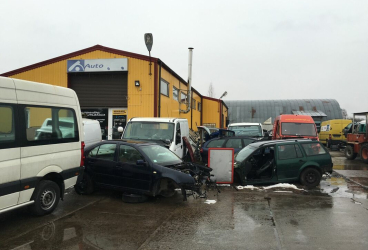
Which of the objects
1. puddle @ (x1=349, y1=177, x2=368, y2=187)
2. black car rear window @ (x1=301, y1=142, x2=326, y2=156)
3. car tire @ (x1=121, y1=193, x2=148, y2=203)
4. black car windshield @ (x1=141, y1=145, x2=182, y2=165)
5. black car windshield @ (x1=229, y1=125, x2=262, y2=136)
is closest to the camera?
car tire @ (x1=121, y1=193, x2=148, y2=203)

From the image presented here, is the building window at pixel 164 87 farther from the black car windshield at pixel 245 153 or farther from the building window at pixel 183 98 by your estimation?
the black car windshield at pixel 245 153

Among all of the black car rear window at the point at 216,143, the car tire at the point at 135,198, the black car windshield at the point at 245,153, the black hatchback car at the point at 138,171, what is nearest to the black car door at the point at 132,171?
the black hatchback car at the point at 138,171

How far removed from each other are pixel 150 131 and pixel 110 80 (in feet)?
20.1

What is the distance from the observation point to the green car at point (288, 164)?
8.84 metres

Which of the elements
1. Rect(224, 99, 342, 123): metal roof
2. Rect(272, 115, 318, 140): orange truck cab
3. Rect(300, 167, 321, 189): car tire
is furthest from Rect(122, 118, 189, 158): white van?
Rect(224, 99, 342, 123): metal roof

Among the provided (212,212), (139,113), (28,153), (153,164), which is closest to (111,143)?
(153,164)

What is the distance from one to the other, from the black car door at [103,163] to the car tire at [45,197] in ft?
4.70

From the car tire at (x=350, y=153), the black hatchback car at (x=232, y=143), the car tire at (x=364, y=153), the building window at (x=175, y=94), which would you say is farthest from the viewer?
the building window at (x=175, y=94)

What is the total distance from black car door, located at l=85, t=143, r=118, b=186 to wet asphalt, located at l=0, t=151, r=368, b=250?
48 centimetres

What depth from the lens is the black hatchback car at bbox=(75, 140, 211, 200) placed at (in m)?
6.74

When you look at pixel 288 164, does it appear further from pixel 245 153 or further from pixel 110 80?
pixel 110 80

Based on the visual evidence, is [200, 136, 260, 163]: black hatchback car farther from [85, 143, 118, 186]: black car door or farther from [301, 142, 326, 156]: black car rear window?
[85, 143, 118, 186]: black car door

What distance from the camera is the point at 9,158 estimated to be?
4.90m

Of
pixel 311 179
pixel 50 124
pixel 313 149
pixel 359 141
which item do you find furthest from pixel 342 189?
pixel 359 141
